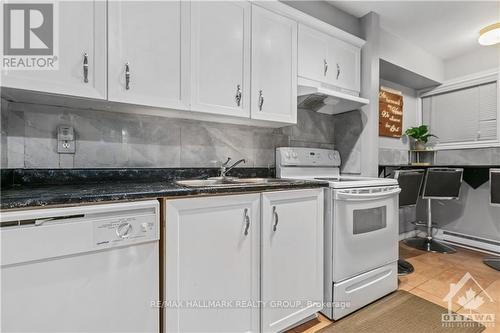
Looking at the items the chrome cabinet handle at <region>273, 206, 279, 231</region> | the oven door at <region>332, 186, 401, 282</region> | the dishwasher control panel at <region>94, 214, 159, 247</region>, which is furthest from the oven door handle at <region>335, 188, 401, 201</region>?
the dishwasher control panel at <region>94, 214, 159, 247</region>

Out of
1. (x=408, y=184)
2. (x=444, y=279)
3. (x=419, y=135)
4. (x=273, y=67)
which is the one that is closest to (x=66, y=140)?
(x=273, y=67)

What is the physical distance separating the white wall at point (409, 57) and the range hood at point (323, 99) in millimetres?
904

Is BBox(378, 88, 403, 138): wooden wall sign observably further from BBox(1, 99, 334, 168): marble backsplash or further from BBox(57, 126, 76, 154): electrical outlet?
BBox(57, 126, 76, 154): electrical outlet

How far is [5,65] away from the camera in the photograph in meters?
1.06

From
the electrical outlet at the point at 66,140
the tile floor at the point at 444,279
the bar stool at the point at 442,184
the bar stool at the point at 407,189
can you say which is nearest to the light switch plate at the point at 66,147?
the electrical outlet at the point at 66,140

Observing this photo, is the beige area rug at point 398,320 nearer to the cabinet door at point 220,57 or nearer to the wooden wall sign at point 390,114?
the cabinet door at point 220,57

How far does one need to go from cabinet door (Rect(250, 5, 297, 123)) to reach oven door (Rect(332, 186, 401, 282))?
0.79m

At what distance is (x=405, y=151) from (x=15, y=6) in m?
4.23

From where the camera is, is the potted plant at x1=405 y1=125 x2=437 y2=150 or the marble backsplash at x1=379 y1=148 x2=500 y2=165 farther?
the potted plant at x1=405 y1=125 x2=437 y2=150

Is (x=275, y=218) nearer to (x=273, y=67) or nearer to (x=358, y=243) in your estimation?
(x=358, y=243)

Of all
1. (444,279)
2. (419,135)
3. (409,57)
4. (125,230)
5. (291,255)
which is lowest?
(444,279)

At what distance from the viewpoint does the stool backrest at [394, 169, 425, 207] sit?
251 centimetres

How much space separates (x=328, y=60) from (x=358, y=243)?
1622 mm

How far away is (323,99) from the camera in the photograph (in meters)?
2.16
